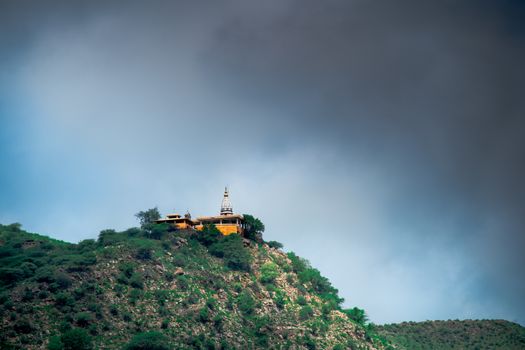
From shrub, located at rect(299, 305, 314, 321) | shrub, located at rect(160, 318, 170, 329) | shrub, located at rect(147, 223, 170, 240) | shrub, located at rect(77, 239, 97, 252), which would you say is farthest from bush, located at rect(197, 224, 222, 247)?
shrub, located at rect(160, 318, 170, 329)

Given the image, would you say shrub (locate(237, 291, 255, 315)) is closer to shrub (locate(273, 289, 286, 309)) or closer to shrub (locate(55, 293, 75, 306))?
shrub (locate(273, 289, 286, 309))

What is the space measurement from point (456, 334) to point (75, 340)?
392ft

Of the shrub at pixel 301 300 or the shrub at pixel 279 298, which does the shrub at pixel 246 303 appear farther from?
the shrub at pixel 301 300

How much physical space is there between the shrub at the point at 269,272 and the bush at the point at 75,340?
4706 centimetres

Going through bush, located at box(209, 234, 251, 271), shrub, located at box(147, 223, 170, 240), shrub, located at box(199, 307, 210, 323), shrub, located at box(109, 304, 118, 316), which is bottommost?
shrub, located at box(109, 304, 118, 316)

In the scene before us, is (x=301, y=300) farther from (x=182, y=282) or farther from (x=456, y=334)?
(x=456, y=334)

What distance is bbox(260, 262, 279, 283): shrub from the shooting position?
114188mm

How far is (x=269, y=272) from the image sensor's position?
11625 cm

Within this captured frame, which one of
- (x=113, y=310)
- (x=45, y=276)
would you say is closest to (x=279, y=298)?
(x=113, y=310)

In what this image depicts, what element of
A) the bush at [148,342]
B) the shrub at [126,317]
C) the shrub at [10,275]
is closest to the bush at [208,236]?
the shrub at [126,317]

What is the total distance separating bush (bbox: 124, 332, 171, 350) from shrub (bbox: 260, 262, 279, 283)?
3773 cm

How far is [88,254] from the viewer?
97.4 metres

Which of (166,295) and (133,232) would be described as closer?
(166,295)

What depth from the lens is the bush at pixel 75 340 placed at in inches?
2840
